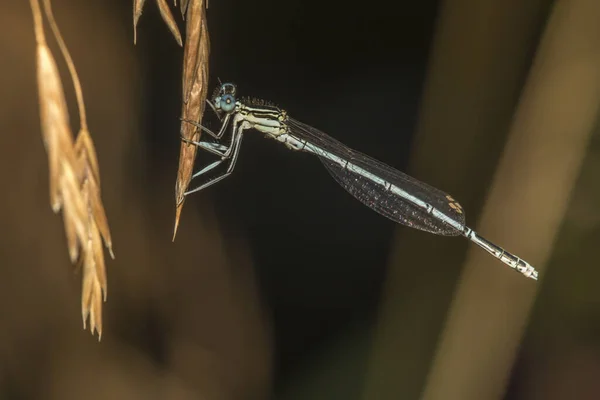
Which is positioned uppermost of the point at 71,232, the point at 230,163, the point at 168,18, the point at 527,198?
the point at 168,18

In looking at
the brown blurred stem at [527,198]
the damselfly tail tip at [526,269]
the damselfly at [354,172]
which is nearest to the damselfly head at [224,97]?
the damselfly at [354,172]

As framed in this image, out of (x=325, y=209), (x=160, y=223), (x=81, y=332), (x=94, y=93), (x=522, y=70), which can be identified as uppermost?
(x=522, y=70)

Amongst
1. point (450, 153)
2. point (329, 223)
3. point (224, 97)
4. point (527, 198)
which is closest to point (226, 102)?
point (224, 97)

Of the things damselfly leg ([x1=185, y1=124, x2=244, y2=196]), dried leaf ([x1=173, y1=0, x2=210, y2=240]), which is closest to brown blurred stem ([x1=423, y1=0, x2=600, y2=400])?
damselfly leg ([x1=185, y1=124, x2=244, y2=196])

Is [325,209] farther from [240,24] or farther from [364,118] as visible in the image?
[240,24]

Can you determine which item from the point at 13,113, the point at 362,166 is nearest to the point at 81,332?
the point at 13,113

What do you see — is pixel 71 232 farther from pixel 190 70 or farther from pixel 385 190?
pixel 385 190
